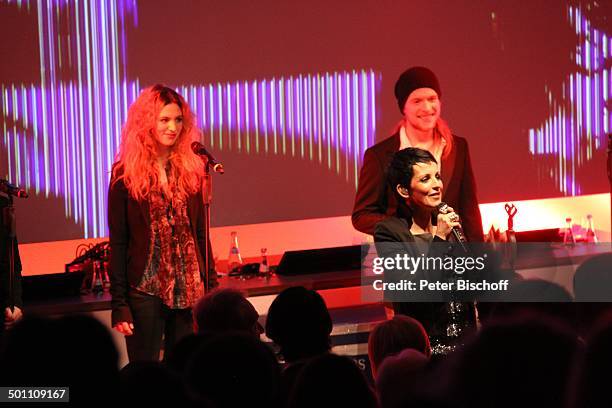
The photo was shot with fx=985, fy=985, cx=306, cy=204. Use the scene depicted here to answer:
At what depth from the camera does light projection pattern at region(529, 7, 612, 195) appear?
6637 millimetres

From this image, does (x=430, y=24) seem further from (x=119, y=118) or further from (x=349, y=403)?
(x=349, y=403)

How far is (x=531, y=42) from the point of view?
6582 millimetres

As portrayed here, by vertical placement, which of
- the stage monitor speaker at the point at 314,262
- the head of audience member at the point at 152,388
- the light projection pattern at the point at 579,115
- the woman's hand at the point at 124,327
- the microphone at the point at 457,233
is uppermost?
the light projection pattern at the point at 579,115

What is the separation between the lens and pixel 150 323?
4141 mm

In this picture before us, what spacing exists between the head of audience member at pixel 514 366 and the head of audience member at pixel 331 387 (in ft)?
1.11

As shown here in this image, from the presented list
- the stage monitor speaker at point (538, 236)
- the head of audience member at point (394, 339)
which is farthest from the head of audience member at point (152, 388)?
the stage monitor speaker at point (538, 236)

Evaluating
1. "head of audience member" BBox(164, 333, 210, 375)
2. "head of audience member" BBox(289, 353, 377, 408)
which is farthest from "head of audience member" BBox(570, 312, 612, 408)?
"head of audience member" BBox(164, 333, 210, 375)

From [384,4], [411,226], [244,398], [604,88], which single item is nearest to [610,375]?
[244,398]

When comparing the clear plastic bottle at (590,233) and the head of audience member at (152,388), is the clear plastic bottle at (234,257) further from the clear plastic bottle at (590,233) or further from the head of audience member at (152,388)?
the head of audience member at (152,388)

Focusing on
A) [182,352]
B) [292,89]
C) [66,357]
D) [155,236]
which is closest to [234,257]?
[292,89]

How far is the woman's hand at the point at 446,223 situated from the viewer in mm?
3805

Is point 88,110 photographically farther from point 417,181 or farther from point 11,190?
point 417,181

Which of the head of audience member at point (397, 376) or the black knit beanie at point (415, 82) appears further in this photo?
the black knit beanie at point (415, 82)

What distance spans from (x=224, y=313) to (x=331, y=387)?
144 centimetres
